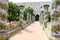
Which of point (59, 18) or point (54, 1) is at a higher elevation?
point (54, 1)

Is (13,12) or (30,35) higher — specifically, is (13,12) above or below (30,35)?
above

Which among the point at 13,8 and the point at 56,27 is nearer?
the point at 56,27

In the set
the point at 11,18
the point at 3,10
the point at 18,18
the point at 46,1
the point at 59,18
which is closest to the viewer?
the point at 3,10

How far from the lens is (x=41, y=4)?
47938 mm

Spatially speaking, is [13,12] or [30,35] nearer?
[30,35]

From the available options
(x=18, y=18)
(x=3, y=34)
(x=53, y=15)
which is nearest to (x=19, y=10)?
(x=18, y=18)

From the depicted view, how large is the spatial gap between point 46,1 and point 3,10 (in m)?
43.8

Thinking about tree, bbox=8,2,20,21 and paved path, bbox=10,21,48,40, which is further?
tree, bbox=8,2,20,21

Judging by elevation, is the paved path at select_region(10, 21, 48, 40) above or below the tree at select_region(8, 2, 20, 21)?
below

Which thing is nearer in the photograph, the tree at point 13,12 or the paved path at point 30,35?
the paved path at point 30,35

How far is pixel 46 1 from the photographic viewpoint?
4728cm

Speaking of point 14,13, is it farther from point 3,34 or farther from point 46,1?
point 46,1

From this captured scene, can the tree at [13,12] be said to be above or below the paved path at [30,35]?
above

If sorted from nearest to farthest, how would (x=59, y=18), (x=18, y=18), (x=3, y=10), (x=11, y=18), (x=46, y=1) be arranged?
(x=3, y=10) < (x=59, y=18) < (x=11, y=18) < (x=18, y=18) < (x=46, y=1)
